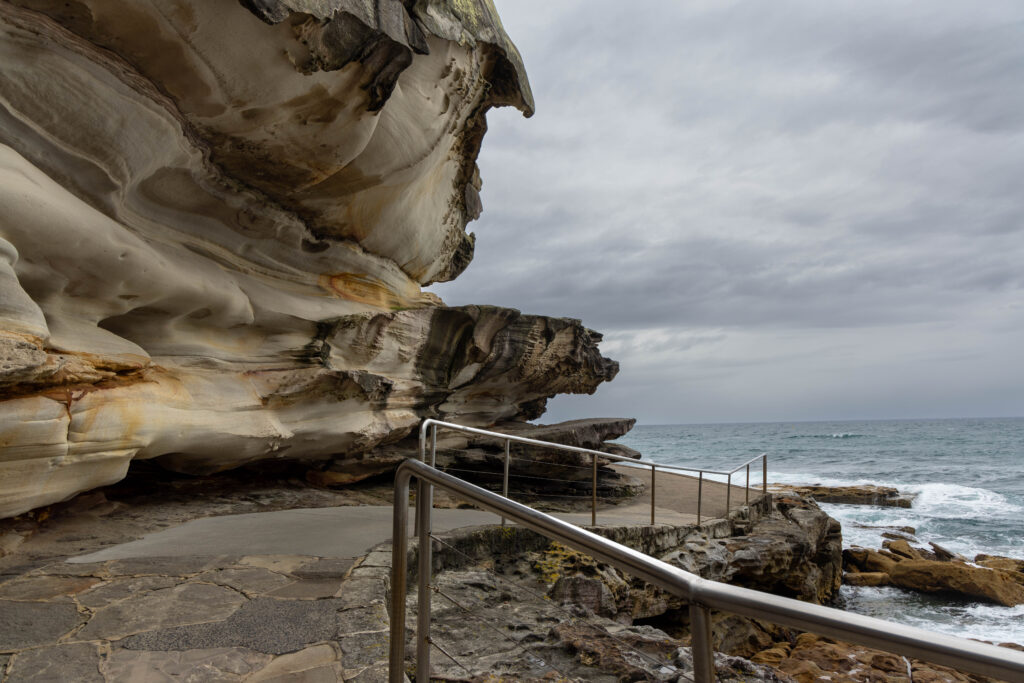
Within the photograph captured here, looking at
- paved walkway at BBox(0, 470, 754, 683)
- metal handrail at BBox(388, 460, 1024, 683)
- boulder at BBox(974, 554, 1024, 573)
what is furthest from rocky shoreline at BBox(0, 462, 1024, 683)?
boulder at BBox(974, 554, 1024, 573)

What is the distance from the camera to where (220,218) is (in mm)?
5598

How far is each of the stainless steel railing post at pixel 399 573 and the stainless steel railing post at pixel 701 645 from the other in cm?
116

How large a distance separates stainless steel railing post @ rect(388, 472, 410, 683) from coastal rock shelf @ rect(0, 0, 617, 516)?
276 cm

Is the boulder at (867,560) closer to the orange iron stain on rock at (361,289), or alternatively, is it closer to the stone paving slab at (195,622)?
the orange iron stain on rock at (361,289)

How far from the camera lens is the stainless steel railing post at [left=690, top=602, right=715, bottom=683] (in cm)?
82

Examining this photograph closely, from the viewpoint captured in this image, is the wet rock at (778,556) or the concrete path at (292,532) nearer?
the concrete path at (292,532)

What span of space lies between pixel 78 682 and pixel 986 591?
40.2 ft

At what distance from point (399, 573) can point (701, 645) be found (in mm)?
1252

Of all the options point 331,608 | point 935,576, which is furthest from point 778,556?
point 331,608

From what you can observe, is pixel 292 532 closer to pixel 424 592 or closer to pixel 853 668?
pixel 424 592

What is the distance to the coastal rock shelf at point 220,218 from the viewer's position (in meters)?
3.72

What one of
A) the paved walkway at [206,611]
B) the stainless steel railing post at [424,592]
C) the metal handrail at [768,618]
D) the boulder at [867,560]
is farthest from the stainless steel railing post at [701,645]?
the boulder at [867,560]

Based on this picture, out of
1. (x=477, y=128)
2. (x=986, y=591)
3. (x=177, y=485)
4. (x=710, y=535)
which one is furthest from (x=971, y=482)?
(x=177, y=485)

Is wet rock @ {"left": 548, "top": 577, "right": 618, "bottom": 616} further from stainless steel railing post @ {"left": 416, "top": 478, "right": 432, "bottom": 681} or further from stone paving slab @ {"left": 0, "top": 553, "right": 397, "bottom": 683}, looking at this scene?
stainless steel railing post @ {"left": 416, "top": 478, "right": 432, "bottom": 681}
